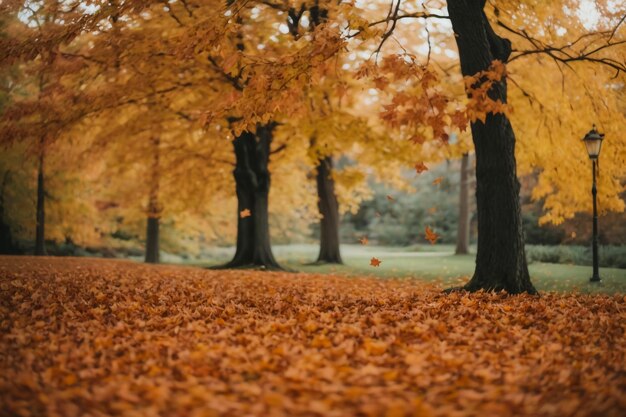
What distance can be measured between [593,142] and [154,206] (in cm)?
1386

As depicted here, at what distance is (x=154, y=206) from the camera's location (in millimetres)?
17922

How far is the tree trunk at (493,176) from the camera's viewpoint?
24.0 feet

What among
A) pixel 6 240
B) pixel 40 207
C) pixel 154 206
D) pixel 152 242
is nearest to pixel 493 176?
pixel 154 206

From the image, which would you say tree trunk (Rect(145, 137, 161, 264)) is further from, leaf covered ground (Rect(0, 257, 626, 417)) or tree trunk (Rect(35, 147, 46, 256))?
leaf covered ground (Rect(0, 257, 626, 417))

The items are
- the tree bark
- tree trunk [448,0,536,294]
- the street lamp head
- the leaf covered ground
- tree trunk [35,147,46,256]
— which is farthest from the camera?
the tree bark

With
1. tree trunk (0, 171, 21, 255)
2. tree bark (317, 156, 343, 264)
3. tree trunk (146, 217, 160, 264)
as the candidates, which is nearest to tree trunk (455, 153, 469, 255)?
tree bark (317, 156, 343, 264)

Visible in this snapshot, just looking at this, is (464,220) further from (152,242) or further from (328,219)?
(152,242)

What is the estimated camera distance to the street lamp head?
32.8ft

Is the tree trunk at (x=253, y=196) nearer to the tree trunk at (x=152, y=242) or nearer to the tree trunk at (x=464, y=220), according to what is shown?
the tree trunk at (x=152, y=242)

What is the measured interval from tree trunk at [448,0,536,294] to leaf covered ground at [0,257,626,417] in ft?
3.33

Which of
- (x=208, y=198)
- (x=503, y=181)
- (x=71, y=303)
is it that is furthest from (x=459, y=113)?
(x=208, y=198)

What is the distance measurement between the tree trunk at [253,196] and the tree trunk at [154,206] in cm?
285

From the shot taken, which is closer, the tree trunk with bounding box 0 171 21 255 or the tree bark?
the tree bark

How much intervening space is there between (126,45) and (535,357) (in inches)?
372
